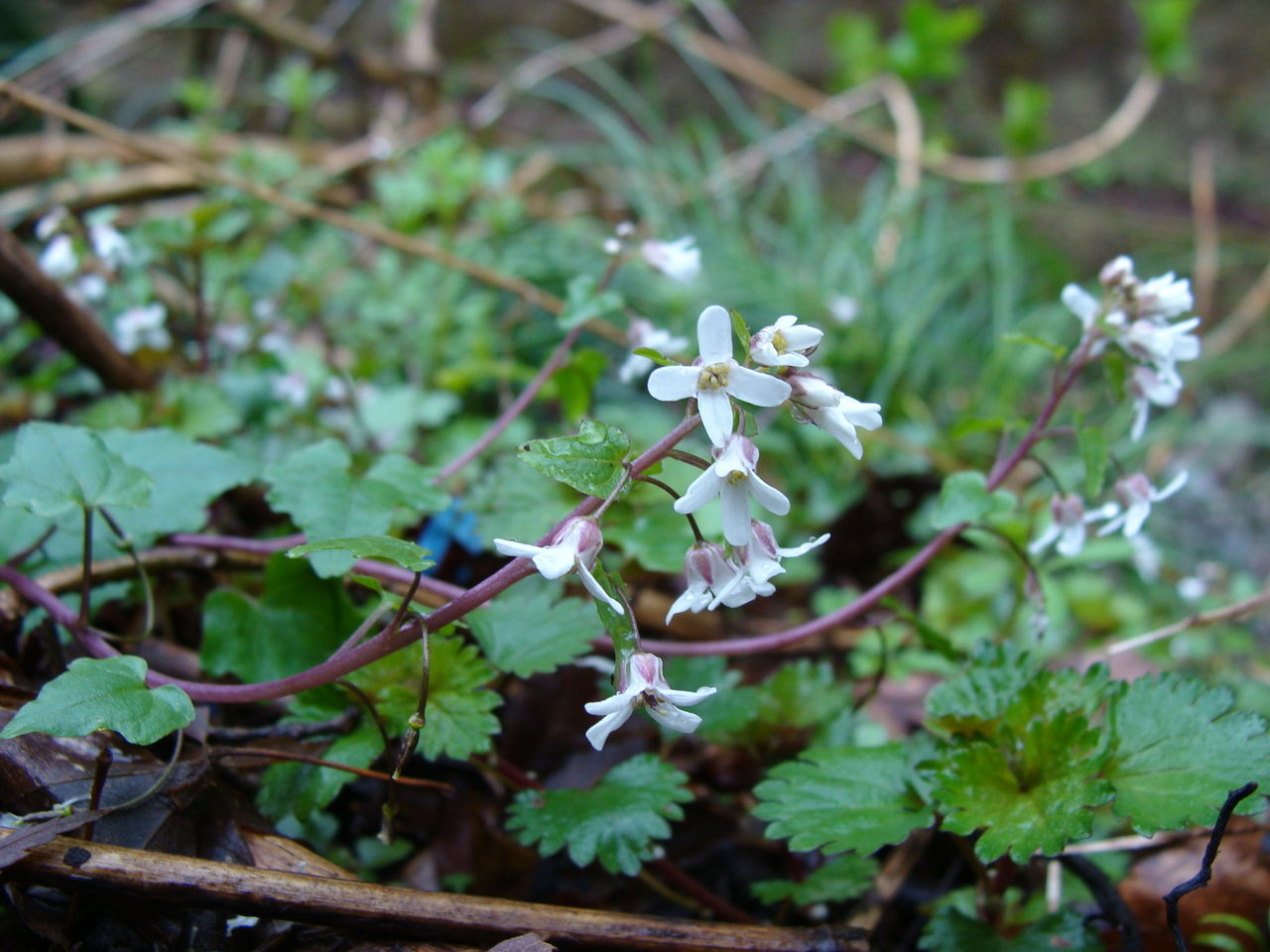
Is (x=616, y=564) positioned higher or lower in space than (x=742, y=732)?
higher

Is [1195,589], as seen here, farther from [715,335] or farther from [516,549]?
[516,549]

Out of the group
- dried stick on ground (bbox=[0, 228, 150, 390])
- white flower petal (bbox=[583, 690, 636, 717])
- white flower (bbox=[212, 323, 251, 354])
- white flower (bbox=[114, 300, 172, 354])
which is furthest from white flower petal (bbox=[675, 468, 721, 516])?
white flower (bbox=[212, 323, 251, 354])

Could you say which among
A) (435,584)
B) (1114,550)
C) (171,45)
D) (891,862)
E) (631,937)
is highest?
(171,45)

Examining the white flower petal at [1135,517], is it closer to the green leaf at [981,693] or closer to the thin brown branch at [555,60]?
the green leaf at [981,693]

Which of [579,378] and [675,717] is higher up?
[579,378]

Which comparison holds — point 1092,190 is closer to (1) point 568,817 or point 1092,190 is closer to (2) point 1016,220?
(2) point 1016,220

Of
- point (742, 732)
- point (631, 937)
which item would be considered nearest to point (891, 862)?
point (742, 732)

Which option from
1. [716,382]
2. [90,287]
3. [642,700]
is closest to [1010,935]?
[642,700]
